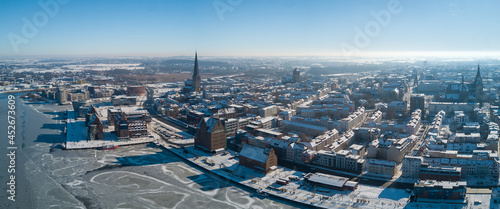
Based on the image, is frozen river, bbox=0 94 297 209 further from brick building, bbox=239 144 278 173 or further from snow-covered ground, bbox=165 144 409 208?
brick building, bbox=239 144 278 173

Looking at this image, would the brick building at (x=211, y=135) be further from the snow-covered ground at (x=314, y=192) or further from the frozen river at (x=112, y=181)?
the snow-covered ground at (x=314, y=192)

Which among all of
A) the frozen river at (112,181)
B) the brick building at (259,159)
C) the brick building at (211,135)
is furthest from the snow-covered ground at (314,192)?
the brick building at (211,135)

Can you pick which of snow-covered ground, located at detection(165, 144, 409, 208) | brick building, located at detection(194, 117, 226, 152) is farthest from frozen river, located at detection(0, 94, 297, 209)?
brick building, located at detection(194, 117, 226, 152)

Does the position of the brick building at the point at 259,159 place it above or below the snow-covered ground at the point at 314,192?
above

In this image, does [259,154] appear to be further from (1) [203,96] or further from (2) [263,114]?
(1) [203,96]

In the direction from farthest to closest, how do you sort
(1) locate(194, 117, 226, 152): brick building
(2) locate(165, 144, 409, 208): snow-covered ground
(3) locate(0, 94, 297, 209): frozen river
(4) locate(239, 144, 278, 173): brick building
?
(1) locate(194, 117, 226, 152): brick building, (4) locate(239, 144, 278, 173): brick building, (3) locate(0, 94, 297, 209): frozen river, (2) locate(165, 144, 409, 208): snow-covered ground

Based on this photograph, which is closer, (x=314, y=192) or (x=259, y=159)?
(x=314, y=192)

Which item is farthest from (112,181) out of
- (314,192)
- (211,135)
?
(314,192)

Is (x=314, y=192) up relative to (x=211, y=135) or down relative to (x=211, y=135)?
down

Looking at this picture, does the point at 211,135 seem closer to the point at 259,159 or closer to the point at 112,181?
the point at 259,159
